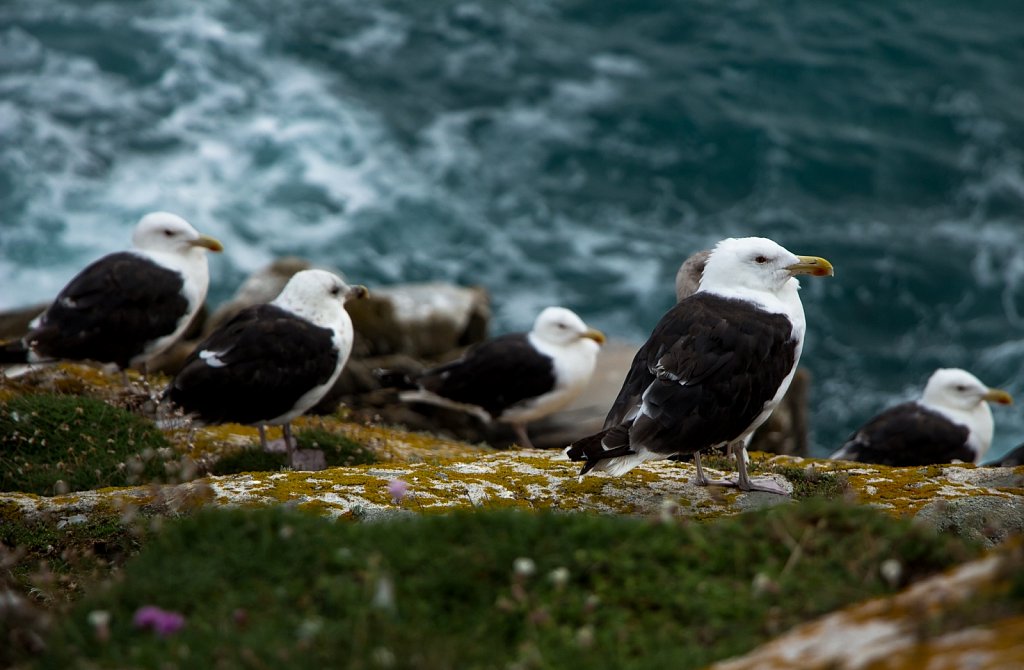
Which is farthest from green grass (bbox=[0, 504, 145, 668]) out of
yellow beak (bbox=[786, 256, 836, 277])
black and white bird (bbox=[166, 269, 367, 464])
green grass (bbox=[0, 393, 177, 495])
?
yellow beak (bbox=[786, 256, 836, 277])

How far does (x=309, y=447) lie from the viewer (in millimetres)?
8570

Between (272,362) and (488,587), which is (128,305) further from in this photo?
(488,587)

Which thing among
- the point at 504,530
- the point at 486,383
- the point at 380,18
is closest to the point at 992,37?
the point at 380,18

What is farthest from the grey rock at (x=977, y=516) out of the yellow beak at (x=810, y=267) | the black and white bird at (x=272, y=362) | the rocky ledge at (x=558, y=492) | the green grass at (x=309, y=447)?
the black and white bird at (x=272, y=362)

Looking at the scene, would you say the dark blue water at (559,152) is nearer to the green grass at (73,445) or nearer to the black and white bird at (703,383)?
the green grass at (73,445)

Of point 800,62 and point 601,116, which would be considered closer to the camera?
point 601,116

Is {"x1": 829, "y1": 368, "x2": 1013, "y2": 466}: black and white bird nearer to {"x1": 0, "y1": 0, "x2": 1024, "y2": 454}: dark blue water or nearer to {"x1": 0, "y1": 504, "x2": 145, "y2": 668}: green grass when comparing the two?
{"x1": 0, "y1": 0, "x2": 1024, "y2": 454}: dark blue water

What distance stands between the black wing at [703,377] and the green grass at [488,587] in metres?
2.00

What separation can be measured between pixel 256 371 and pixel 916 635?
6.21 metres

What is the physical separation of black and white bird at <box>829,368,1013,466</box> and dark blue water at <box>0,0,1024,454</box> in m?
5.70

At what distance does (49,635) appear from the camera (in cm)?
361

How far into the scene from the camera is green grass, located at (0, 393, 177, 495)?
7156 millimetres

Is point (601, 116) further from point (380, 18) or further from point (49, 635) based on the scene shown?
point (49, 635)

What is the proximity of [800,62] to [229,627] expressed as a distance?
23.8 m
